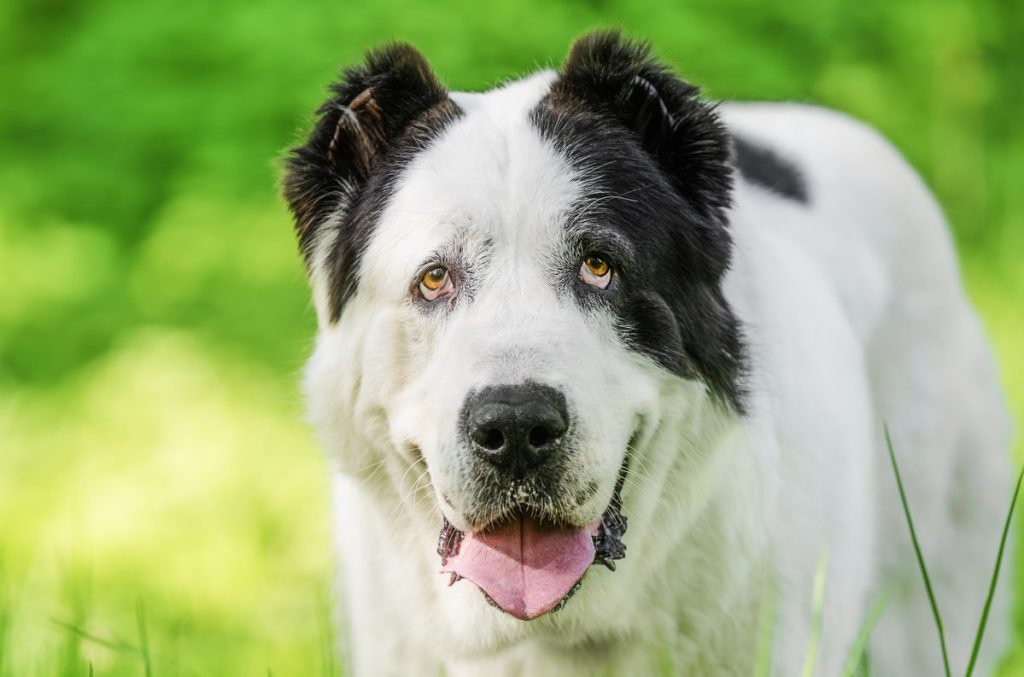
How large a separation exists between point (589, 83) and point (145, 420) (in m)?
4.69

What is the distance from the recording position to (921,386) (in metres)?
4.75

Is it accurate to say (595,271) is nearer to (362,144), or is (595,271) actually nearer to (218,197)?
(362,144)

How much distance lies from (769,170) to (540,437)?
1.98m

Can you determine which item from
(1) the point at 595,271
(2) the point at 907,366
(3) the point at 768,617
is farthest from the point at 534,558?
(2) the point at 907,366

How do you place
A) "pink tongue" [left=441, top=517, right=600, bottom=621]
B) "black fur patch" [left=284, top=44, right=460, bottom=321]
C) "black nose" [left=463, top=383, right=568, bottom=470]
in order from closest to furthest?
"black nose" [left=463, top=383, right=568, bottom=470]
"pink tongue" [left=441, top=517, right=600, bottom=621]
"black fur patch" [left=284, top=44, right=460, bottom=321]

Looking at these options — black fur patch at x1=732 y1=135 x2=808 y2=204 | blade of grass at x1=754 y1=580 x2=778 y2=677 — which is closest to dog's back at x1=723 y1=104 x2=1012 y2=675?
black fur patch at x1=732 y1=135 x2=808 y2=204

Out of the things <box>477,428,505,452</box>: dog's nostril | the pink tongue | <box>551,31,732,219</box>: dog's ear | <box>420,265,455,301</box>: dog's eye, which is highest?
<box>551,31,732,219</box>: dog's ear

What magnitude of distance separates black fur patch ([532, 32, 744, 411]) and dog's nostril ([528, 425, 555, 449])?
0.42 m

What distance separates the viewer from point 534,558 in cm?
305

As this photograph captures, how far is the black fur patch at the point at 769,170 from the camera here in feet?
14.3

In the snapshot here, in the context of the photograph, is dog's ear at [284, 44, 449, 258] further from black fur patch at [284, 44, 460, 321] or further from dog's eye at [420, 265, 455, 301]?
dog's eye at [420, 265, 455, 301]

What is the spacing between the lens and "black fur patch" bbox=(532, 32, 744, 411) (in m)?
3.17

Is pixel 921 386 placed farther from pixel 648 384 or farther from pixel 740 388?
pixel 648 384

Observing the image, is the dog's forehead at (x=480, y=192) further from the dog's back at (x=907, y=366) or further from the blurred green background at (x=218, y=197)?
the blurred green background at (x=218, y=197)
